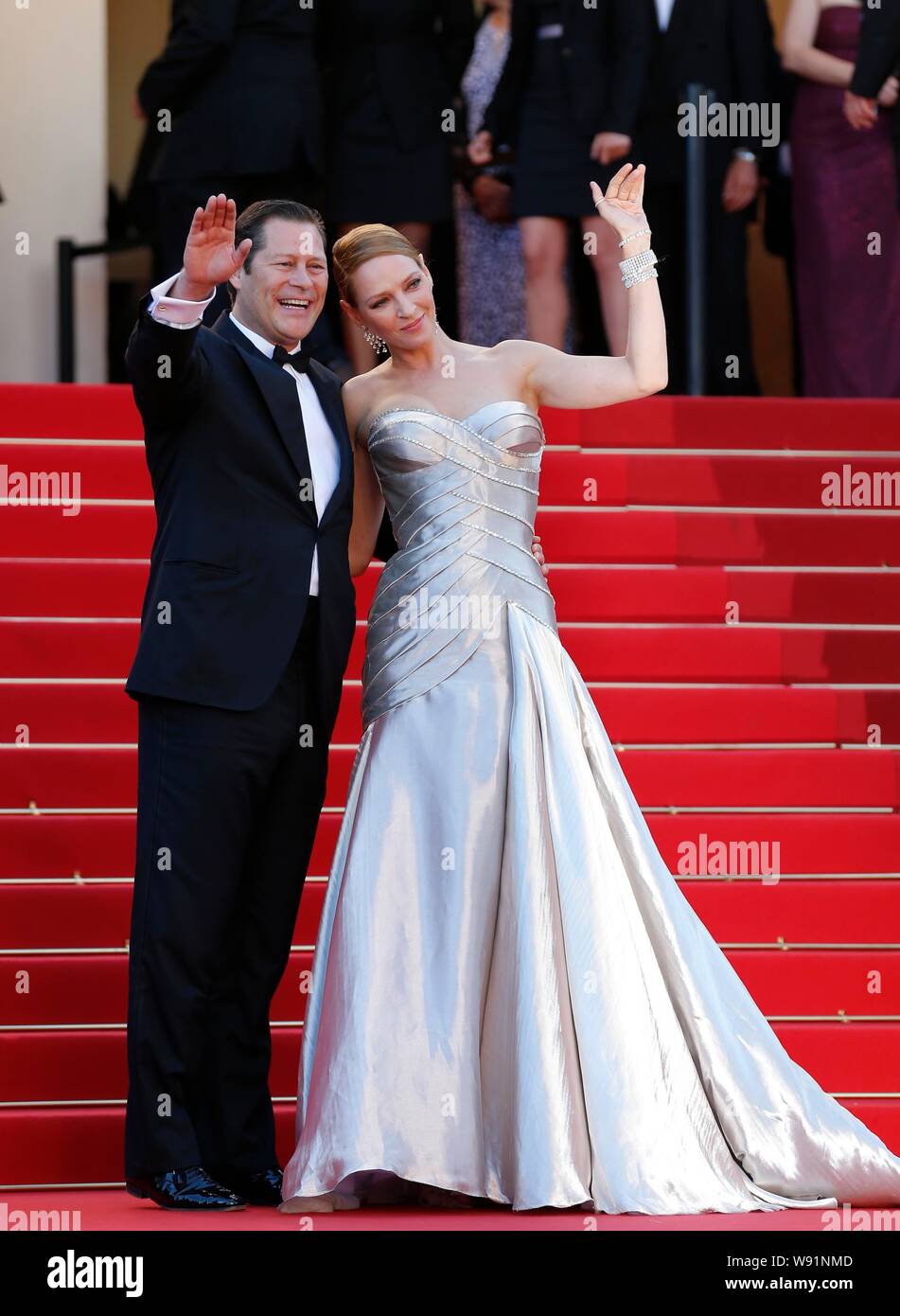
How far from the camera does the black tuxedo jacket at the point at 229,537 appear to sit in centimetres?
406

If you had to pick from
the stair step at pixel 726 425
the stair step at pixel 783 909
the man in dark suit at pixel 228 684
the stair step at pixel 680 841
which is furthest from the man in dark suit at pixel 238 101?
the man in dark suit at pixel 228 684

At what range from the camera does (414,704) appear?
424 centimetres

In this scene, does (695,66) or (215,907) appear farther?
(695,66)

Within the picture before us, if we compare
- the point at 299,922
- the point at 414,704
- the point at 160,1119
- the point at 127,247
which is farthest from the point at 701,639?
the point at 127,247

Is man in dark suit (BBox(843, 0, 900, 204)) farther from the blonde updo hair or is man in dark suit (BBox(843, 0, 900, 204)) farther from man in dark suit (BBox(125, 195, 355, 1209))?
man in dark suit (BBox(125, 195, 355, 1209))

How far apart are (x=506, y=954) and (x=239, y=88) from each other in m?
4.06

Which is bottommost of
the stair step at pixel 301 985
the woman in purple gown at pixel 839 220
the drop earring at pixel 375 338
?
the stair step at pixel 301 985

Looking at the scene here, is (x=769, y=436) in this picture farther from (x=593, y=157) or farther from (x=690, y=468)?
(x=593, y=157)

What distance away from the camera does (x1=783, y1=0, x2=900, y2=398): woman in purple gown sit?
26.1 ft

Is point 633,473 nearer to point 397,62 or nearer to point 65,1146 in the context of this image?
point 397,62

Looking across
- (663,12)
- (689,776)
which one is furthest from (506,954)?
(663,12)

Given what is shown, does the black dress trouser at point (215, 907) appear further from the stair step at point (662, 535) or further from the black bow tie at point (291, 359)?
the stair step at point (662, 535)

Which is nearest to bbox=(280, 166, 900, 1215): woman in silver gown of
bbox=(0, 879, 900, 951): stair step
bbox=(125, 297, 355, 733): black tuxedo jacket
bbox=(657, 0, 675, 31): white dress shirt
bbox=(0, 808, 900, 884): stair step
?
bbox=(125, 297, 355, 733): black tuxedo jacket

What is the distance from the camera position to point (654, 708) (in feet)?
19.8
